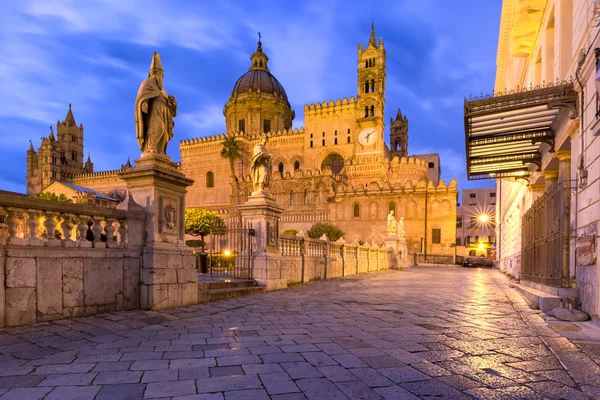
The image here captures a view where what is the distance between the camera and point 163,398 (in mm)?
2775

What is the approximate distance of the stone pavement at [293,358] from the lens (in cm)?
297

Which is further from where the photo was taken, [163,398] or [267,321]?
[267,321]

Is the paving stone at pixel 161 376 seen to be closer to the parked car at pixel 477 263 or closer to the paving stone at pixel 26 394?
the paving stone at pixel 26 394

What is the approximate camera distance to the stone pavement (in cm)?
297

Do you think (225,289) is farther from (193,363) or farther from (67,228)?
(193,363)

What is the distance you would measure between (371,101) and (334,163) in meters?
10.4

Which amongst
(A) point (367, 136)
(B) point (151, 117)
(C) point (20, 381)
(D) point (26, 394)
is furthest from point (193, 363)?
(A) point (367, 136)

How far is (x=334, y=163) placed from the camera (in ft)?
183

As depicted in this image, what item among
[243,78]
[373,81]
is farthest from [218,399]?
[243,78]

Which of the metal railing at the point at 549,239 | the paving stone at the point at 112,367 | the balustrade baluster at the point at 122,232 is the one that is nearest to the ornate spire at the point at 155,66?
the balustrade baluster at the point at 122,232

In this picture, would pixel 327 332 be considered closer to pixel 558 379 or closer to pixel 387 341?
pixel 387 341

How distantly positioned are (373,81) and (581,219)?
52.1 meters

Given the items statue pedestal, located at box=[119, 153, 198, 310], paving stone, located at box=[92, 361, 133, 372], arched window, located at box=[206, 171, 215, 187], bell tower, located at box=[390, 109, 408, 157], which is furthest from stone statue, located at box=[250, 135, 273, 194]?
bell tower, located at box=[390, 109, 408, 157]

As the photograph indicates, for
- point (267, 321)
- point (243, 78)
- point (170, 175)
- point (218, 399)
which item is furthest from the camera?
point (243, 78)
